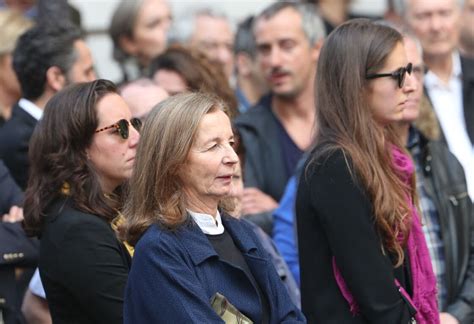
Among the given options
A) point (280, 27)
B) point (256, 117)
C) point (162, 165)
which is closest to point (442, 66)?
point (280, 27)

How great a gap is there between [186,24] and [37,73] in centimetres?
254

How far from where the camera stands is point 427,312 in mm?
4414

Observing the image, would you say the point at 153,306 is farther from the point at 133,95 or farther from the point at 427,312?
the point at 133,95

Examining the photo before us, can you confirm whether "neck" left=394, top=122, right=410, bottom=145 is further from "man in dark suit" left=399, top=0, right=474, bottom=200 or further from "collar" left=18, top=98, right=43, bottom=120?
"collar" left=18, top=98, right=43, bottom=120

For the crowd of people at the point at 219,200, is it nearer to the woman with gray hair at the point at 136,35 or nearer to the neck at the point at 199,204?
the neck at the point at 199,204

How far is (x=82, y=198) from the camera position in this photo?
4395 millimetres

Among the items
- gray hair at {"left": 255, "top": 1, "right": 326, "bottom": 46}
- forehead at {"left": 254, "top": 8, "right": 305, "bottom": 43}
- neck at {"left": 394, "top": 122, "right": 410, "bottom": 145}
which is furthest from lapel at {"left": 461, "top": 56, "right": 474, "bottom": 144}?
neck at {"left": 394, "top": 122, "right": 410, "bottom": 145}

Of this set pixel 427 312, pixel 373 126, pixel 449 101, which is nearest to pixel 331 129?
pixel 373 126

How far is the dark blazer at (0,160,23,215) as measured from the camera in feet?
17.0

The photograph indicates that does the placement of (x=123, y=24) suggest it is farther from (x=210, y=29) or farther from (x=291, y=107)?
(x=291, y=107)

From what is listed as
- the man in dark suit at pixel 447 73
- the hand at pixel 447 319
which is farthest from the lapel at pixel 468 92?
the hand at pixel 447 319

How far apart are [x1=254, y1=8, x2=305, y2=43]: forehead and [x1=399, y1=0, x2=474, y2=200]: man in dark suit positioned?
0.90m

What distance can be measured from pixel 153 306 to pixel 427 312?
51.5 inches

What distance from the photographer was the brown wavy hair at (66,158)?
4.44m
